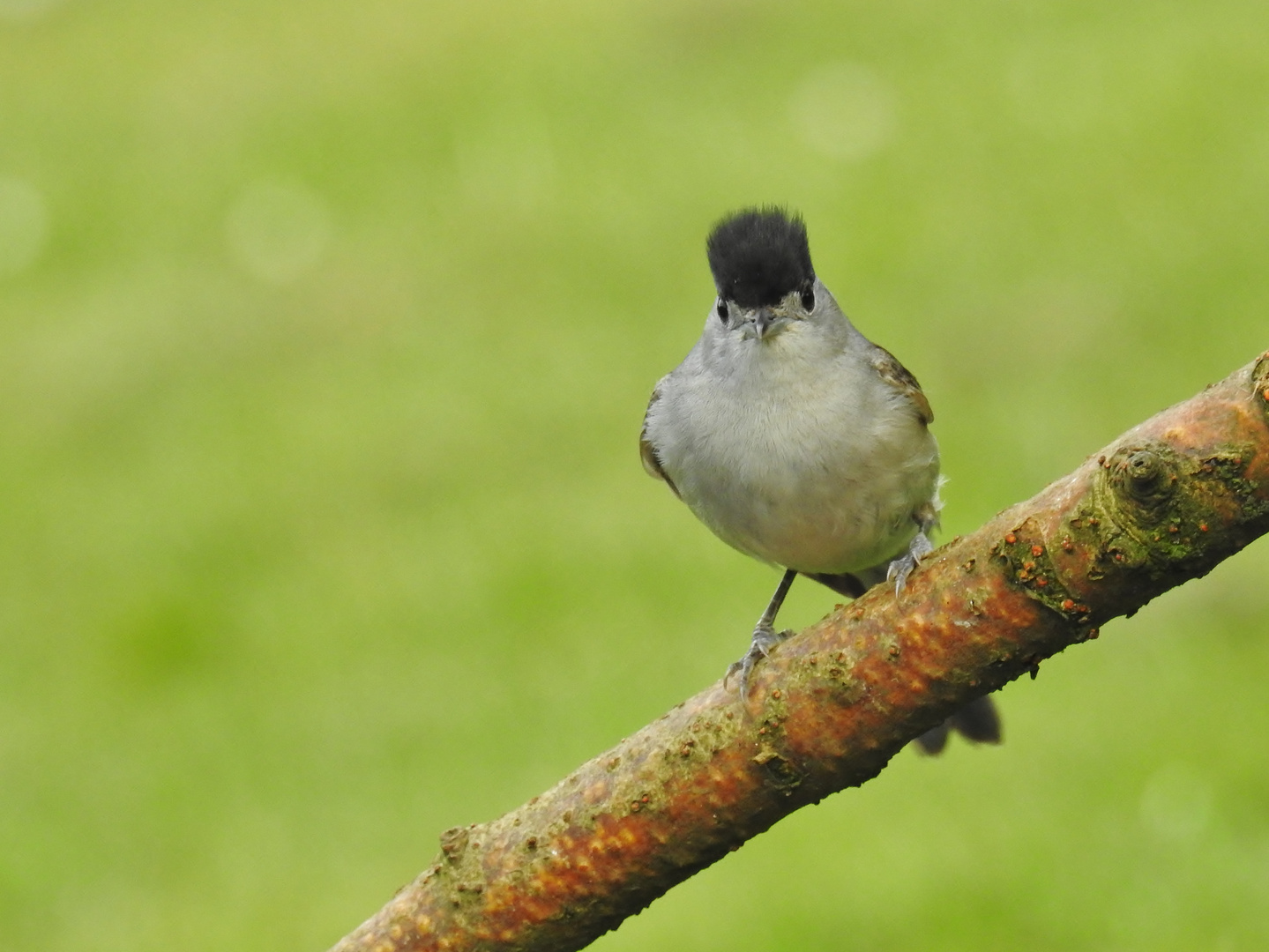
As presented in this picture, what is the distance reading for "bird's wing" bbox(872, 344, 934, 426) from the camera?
472cm

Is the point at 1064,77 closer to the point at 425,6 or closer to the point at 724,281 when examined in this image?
the point at 425,6

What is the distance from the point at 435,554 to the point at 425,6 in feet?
20.8

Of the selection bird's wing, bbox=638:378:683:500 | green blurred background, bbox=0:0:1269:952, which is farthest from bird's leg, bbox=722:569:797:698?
green blurred background, bbox=0:0:1269:952

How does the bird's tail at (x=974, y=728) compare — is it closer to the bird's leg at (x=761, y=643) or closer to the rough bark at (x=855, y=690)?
the bird's leg at (x=761, y=643)

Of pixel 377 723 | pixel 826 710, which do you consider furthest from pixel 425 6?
pixel 826 710

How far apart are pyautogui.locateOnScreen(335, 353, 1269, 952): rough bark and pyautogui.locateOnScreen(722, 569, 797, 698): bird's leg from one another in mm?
38

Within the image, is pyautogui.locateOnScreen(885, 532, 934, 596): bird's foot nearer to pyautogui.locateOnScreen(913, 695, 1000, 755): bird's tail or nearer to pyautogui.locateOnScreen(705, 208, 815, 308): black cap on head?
pyautogui.locateOnScreen(913, 695, 1000, 755): bird's tail

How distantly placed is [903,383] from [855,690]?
→ 5.75ft

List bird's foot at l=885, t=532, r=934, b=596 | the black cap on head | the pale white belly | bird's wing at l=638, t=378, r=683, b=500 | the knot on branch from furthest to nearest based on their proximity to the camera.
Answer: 1. bird's wing at l=638, t=378, r=683, b=500
2. the black cap on head
3. the pale white belly
4. bird's foot at l=885, t=532, r=934, b=596
5. the knot on branch

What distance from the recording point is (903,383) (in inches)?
188

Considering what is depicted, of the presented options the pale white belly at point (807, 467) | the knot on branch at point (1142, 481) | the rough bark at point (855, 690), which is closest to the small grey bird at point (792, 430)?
the pale white belly at point (807, 467)

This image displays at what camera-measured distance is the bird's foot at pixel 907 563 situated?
317cm

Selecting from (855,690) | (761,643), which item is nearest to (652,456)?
(761,643)

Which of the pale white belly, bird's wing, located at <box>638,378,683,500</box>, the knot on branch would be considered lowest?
the knot on branch
